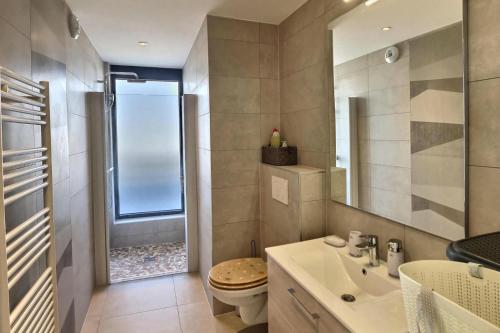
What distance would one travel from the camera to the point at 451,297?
909 millimetres

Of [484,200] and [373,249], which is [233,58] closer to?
[373,249]

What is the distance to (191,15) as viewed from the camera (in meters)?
2.42

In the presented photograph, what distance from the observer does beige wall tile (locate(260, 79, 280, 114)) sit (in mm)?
2586

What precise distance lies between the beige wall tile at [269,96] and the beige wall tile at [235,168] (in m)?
0.38

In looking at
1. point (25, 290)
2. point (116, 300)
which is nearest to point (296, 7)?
point (25, 290)

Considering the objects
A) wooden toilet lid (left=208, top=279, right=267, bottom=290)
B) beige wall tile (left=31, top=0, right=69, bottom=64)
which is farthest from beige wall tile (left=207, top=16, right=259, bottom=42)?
wooden toilet lid (left=208, top=279, right=267, bottom=290)

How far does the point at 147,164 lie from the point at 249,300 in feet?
9.13

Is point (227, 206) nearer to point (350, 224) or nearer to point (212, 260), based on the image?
point (212, 260)

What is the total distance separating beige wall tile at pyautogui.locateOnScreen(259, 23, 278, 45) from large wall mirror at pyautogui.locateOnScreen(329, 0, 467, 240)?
0.78 m

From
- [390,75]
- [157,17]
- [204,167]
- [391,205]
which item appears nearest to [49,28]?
[157,17]

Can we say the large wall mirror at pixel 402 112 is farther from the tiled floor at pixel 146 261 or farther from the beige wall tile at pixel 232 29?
the tiled floor at pixel 146 261

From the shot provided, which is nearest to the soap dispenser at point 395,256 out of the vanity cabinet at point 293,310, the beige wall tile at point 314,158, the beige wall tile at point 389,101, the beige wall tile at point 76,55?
the vanity cabinet at point 293,310

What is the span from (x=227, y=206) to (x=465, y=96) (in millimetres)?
1804

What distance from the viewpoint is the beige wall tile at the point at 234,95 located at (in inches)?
96.0
